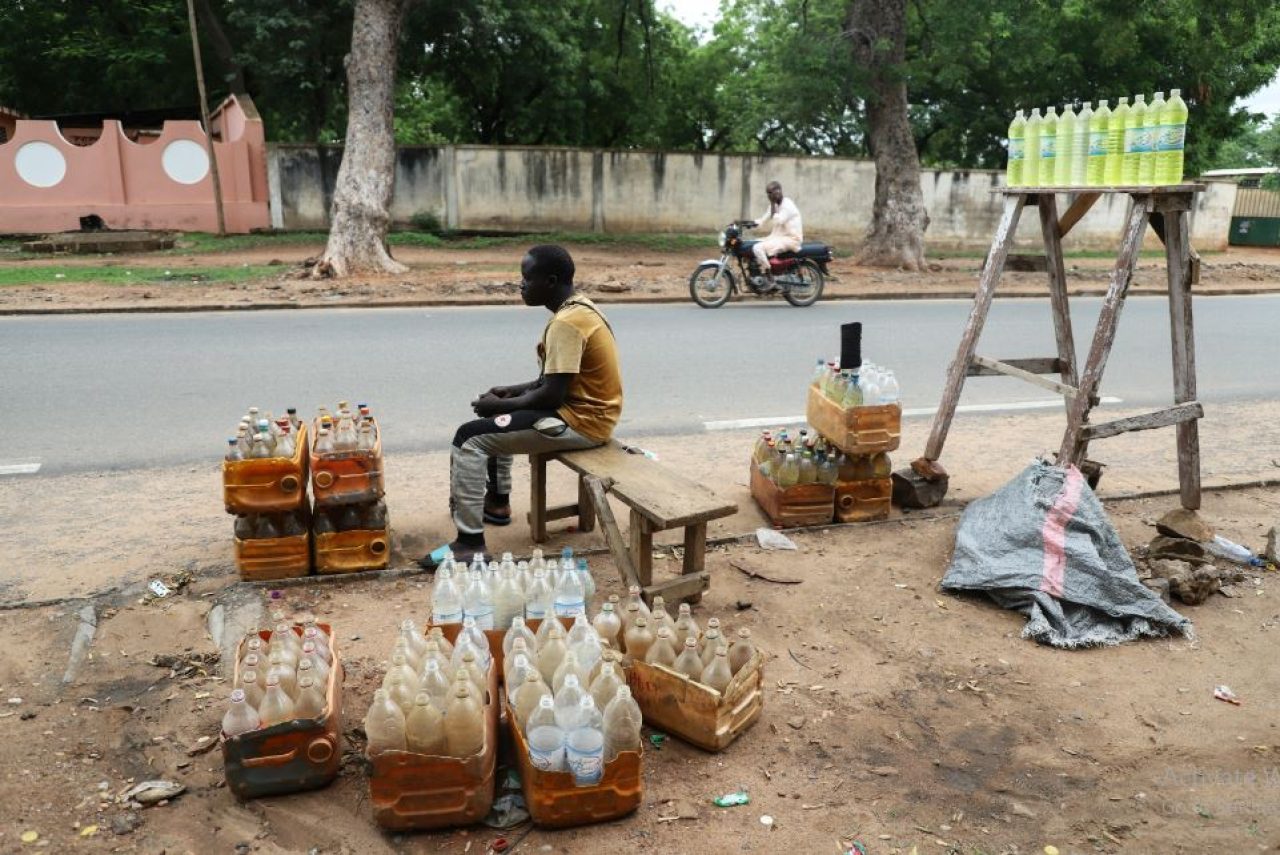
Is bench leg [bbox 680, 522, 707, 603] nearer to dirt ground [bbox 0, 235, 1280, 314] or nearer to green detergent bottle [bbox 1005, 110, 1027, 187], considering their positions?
green detergent bottle [bbox 1005, 110, 1027, 187]

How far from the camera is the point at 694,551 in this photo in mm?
4691

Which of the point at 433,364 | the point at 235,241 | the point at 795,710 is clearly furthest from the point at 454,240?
the point at 795,710

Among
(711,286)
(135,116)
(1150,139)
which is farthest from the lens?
(135,116)

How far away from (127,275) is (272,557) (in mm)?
Result: 12951

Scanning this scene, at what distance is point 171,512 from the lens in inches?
228

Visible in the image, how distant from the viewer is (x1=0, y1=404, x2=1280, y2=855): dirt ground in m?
3.15

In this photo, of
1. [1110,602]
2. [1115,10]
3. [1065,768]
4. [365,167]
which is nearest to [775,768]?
[1065,768]

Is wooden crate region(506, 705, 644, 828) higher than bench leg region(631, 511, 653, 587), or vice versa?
bench leg region(631, 511, 653, 587)

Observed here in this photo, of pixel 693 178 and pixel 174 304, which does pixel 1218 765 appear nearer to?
pixel 174 304

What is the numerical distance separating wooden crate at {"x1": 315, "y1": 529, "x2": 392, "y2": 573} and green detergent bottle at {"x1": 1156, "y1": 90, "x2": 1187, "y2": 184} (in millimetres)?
4269

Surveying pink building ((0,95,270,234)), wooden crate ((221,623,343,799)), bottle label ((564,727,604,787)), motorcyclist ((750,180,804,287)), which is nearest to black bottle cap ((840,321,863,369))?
bottle label ((564,727,604,787))

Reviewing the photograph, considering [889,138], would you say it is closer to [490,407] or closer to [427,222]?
[427,222]

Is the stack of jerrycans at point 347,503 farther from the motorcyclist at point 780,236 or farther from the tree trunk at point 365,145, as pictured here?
the tree trunk at point 365,145

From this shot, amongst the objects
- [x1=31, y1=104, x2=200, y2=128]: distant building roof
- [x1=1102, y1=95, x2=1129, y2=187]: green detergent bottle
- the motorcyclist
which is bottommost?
the motorcyclist
